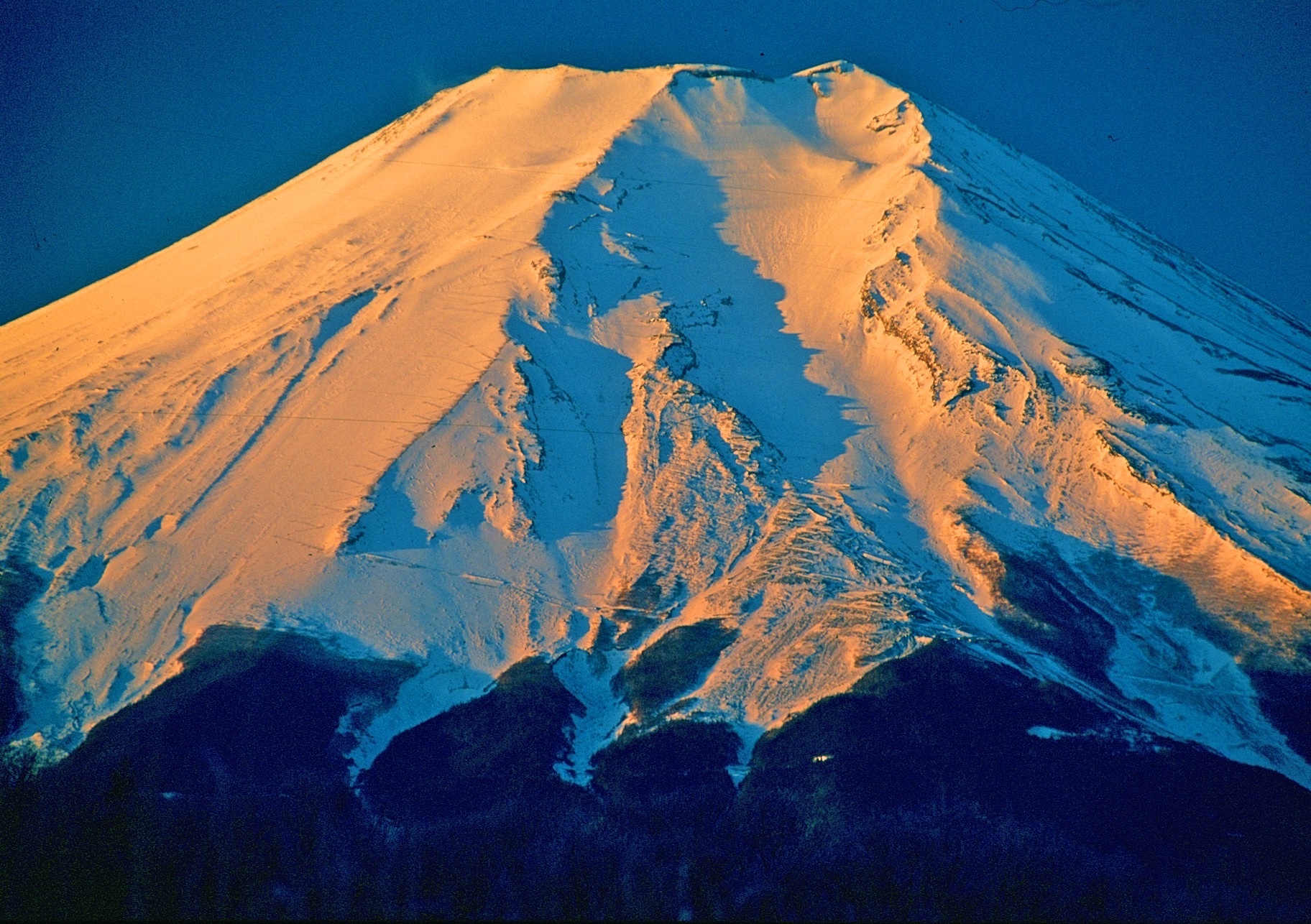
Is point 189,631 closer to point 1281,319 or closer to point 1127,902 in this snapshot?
point 1127,902

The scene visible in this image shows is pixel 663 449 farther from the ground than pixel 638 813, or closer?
farther from the ground

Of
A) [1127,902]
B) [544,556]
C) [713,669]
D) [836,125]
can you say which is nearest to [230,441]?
[544,556]

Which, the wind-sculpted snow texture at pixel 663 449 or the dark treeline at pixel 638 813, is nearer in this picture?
the dark treeline at pixel 638 813

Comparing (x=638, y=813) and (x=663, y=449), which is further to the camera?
(x=663, y=449)

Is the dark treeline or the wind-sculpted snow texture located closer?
the dark treeline
